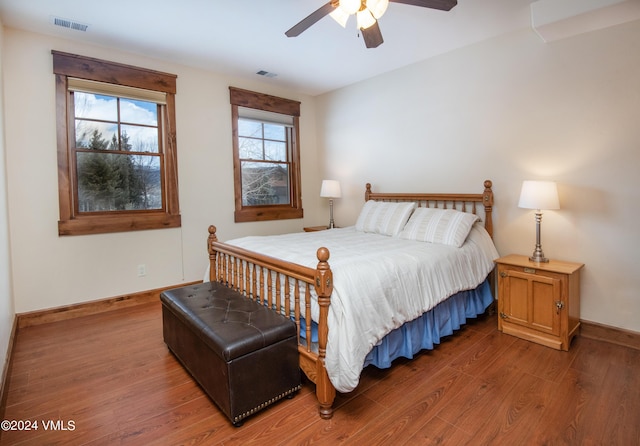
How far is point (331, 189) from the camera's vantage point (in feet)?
15.1

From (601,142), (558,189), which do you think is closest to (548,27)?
(601,142)

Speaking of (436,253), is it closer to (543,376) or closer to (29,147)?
(543,376)

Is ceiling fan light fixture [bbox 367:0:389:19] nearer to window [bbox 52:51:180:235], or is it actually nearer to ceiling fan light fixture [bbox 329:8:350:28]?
ceiling fan light fixture [bbox 329:8:350:28]

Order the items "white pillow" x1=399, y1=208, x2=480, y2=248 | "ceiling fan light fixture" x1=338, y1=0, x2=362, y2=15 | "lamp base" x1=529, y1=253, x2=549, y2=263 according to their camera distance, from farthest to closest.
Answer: "white pillow" x1=399, y1=208, x2=480, y2=248, "lamp base" x1=529, y1=253, x2=549, y2=263, "ceiling fan light fixture" x1=338, y1=0, x2=362, y2=15

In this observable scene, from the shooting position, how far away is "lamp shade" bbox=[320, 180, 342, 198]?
4.60 meters

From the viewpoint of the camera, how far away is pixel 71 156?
325cm

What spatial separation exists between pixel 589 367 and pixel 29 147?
4.79m

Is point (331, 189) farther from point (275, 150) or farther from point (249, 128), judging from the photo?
point (249, 128)

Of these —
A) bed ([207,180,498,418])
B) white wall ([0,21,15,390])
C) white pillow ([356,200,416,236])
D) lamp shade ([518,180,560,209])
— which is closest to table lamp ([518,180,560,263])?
lamp shade ([518,180,560,209])

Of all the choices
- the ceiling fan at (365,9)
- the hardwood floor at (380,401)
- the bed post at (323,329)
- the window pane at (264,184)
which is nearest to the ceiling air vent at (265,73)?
the window pane at (264,184)

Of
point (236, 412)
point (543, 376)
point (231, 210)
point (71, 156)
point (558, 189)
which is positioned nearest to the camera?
point (236, 412)

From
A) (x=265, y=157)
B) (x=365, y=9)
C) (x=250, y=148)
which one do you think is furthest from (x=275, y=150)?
(x=365, y=9)

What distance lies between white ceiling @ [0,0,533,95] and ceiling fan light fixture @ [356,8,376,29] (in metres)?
0.68

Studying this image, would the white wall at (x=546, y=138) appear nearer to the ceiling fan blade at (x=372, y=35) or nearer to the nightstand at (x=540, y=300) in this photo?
the nightstand at (x=540, y=300)
